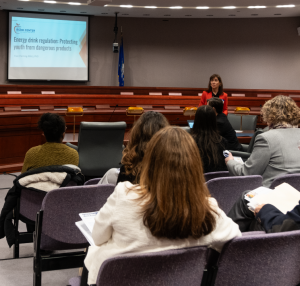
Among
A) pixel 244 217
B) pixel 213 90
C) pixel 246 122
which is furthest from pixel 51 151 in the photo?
pixel 213 90

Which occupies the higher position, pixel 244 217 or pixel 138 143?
pixel 138 143

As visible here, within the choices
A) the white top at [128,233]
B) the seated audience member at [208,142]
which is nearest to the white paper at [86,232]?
the white top at [128,233]

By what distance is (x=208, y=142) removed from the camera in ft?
10.1

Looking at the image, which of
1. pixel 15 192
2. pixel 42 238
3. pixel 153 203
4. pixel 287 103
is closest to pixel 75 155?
pixel 15 192

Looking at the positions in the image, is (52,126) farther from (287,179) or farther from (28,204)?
(287,179)

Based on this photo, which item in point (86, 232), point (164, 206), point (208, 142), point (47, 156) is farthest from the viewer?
point (208, 142)

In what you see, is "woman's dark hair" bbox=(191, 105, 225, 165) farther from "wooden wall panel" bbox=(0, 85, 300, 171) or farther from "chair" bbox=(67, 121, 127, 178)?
"wooden wall panel" bbox=(0, 85, 300, 171)

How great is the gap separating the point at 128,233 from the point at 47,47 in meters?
9.81

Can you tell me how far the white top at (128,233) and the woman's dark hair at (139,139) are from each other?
675 millimetres

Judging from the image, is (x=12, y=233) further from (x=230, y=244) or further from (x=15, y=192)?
(x=230, y=244)

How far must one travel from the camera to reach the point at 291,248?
1.38 meters

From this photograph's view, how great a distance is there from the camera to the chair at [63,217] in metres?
2.04

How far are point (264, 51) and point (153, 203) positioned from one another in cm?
1142

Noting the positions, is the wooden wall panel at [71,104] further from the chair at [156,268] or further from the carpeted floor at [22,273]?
the chair at [156,268]
